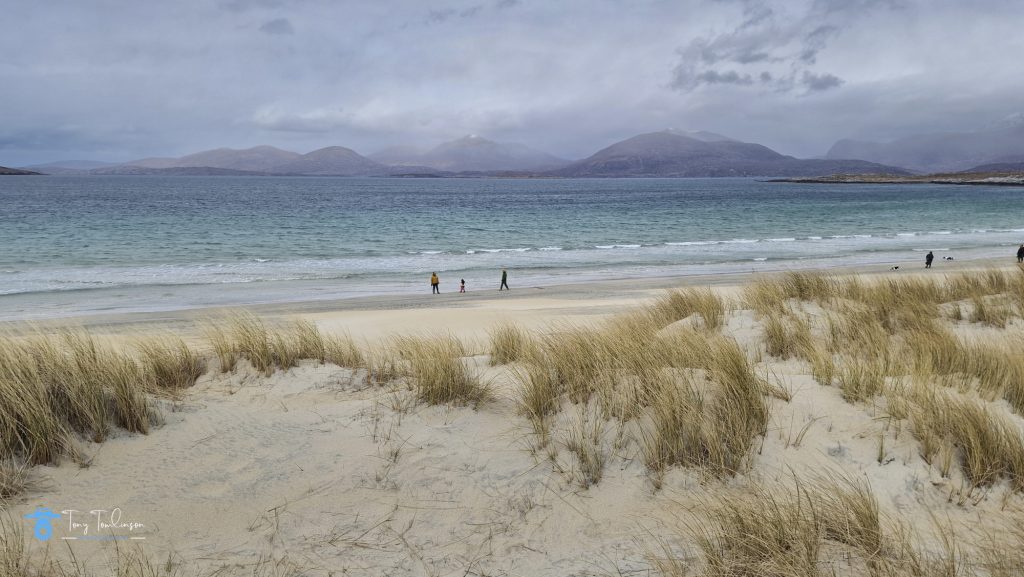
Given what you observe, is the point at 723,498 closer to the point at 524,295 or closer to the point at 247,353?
the point at 247,353

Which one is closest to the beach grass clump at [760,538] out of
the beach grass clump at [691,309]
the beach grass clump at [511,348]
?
the beach grass clump at [511,348]

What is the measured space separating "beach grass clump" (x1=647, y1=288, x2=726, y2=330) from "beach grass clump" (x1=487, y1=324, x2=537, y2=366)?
117 inches

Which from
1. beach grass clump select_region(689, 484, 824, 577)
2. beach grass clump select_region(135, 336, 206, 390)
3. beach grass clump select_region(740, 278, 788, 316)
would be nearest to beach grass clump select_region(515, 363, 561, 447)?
beach grass clump select_region(689, 484, 824, 577)

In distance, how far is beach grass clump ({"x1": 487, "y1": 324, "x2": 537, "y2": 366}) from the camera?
6.15 m

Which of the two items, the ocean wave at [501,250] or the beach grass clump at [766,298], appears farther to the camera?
the ocean wave at [501,250]

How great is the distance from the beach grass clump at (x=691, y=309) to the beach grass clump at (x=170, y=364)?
659 centimetres

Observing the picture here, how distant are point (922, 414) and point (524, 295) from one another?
16.9 m

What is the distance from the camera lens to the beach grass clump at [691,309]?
8.14 meters

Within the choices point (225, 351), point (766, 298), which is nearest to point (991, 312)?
point (766, 298)

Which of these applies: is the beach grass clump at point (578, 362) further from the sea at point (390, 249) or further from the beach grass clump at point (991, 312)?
the sea at point (390, 249)

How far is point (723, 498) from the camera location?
3.25m

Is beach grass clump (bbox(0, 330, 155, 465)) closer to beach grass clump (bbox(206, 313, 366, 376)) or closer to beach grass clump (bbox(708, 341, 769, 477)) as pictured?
beach grass clump (bbox(206, 313, 366, 376))
